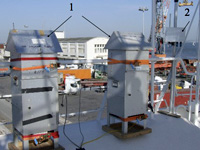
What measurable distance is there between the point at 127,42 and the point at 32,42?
1.37 meters

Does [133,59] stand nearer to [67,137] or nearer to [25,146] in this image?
Answer: [67,137]

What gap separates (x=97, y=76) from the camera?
29484mm

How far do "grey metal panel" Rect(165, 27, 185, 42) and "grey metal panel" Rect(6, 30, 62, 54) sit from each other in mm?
2751

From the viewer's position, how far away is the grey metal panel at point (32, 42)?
2.81 m

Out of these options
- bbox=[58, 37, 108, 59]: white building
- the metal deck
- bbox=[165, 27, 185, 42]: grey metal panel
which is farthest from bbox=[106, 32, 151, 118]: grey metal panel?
bbox=[58, 37, 108, 59]: white building

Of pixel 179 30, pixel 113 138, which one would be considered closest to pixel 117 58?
pixel 113 138

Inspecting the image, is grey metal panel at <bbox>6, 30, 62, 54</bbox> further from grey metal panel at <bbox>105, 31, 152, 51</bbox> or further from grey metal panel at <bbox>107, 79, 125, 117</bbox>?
grey metal panel at <bbox>107, 79, 125, 117</bbox>

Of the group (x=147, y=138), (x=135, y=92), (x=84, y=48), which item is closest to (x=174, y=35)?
(x=135, y=92)

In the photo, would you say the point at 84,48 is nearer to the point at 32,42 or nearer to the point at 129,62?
the point at 129,62

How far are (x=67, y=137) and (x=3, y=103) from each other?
48.7 feet

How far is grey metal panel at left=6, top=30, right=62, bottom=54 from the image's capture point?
111 inches

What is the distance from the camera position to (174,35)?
502 centimetres

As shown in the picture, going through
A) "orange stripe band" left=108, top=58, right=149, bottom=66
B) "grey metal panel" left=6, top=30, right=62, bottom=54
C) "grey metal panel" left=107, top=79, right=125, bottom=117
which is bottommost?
"grey metal panel" left=107, top=79, right=125, bottom=117

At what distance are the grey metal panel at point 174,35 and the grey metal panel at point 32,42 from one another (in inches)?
108
